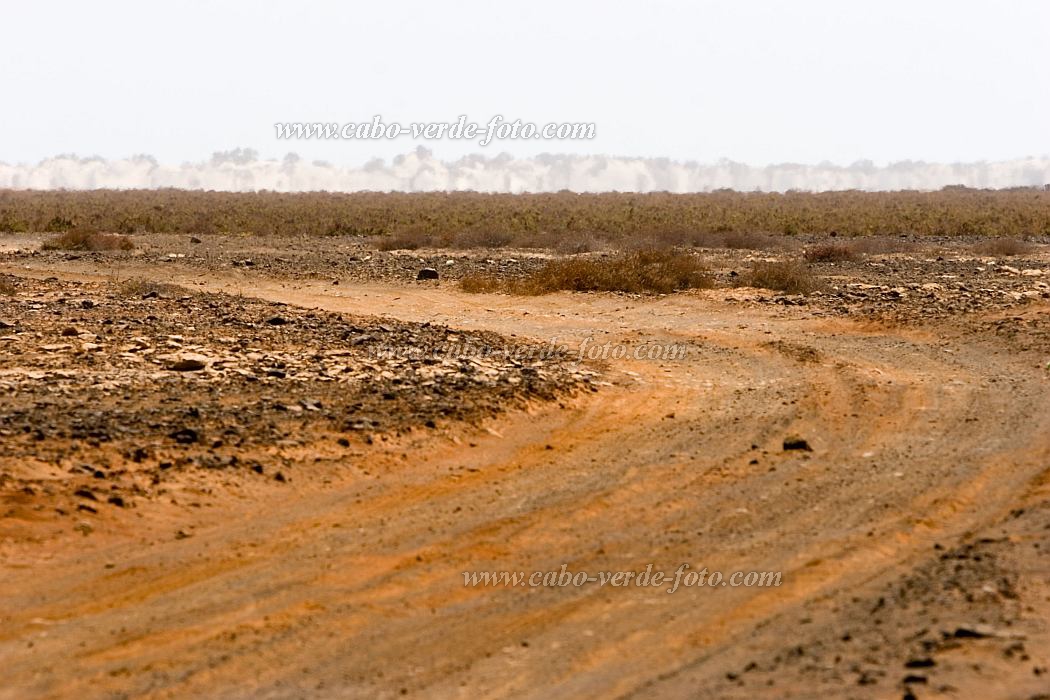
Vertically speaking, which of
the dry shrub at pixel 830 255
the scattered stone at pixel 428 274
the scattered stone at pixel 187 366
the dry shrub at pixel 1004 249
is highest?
the dry shrub at pixel 1004 249

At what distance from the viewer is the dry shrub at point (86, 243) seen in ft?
80.9

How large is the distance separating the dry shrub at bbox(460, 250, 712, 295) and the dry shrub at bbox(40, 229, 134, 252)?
873 centimetres

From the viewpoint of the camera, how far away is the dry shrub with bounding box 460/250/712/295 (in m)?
19.0

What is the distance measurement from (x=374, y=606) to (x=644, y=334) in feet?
31.3

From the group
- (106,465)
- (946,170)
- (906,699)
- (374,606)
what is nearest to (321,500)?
(106,465)

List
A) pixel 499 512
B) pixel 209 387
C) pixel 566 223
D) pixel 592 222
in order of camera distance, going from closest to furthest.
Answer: pixel 499 512 → pixel 209 387 → pixel 566 223 → pixel 592 222

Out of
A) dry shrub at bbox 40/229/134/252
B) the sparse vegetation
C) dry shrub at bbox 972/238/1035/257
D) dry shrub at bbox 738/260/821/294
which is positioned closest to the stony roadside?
dry shrub at bbox 738/260/821/294

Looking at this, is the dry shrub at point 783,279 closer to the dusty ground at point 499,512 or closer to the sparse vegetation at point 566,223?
the dusty ground at point 499,512

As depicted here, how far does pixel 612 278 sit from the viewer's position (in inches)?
753

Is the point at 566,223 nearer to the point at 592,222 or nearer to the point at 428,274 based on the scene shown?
the point at 592,222

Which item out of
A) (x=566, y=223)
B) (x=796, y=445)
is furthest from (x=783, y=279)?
(x=566, y=223)

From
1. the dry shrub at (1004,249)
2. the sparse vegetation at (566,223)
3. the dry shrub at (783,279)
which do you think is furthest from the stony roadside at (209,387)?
the dry shrub at (1004,249)

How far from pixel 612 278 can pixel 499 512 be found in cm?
1194

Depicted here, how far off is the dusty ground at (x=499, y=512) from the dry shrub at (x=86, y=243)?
11202 millimetres
